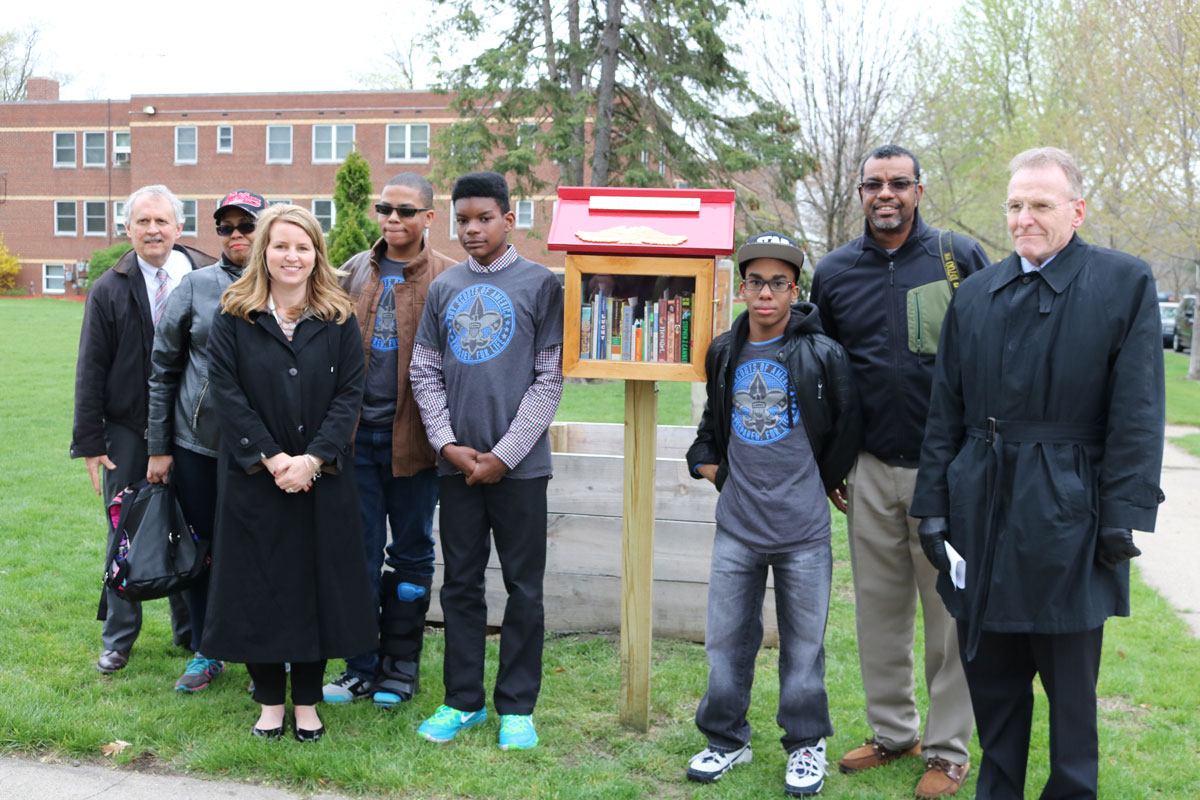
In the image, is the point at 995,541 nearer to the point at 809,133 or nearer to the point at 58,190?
the point at 809,133

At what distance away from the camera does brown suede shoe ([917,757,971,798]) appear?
3.77 m

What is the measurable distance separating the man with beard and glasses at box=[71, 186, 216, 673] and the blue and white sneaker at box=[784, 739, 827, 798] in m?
3.15

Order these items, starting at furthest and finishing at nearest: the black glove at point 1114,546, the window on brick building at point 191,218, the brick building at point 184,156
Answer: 1. the window on brick building at point 191,218
2. the brick building at point 184,156
3. the black glove at point 1114,546

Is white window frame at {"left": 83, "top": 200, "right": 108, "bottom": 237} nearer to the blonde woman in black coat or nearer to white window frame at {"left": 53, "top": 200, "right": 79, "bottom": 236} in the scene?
white window frame at {"left": 53, "top": 200, "right": 79, "bottom": 236}

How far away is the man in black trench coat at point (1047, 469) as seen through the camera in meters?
3.00

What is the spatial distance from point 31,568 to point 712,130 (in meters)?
14.1

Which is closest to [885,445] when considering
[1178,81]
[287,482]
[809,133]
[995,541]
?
[995,541]

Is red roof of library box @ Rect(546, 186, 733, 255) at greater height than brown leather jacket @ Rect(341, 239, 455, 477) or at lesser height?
greater

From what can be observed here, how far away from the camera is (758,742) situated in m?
4.25

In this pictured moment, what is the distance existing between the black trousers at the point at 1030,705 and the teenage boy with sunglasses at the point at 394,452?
2378mm

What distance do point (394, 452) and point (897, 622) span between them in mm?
2174

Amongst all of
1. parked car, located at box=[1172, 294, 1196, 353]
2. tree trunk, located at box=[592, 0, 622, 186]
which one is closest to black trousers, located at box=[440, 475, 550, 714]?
tree trunk, located at box=[592, 0, 622, 186]

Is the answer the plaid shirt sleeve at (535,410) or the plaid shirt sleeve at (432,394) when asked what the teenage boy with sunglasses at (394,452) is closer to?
the plaid shirt sleeve at (432,394)

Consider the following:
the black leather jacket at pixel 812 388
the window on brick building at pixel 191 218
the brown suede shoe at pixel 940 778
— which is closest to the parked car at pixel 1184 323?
the brown suede shoe at pixel 940 778
